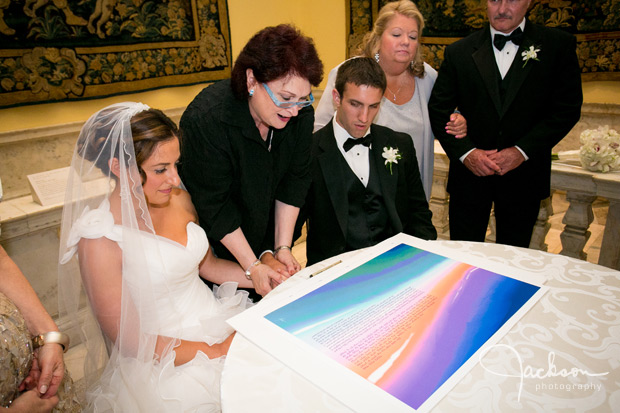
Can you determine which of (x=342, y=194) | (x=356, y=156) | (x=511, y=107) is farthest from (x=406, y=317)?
(x=511, y=107)

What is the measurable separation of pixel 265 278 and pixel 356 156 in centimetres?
101

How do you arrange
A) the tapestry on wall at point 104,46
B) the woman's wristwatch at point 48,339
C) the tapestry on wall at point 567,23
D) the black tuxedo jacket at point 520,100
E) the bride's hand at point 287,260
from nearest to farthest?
1. the woman's wristwatch at point 48,339
2. the bride's hand at point 287,260
3. the black tuxedo jacket at point 520,100
4. the tapestry on wall at point 104,46
5. the tapestry on wall at point 567,23

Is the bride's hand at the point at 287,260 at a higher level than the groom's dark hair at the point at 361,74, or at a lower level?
lower

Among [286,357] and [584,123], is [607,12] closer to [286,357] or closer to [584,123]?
[584,123]

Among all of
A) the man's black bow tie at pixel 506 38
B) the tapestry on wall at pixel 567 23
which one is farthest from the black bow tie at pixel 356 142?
the tapestry on wall at pixel 567 23

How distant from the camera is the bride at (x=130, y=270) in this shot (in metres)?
1.33

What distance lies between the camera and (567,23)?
3.69m

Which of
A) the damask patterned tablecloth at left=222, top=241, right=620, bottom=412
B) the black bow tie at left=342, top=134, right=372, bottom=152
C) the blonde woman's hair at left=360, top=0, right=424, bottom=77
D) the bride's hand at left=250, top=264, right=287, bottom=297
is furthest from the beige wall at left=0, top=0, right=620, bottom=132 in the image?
the damask patterned tablecloth at left=222, top=241, right=620, bottom=412

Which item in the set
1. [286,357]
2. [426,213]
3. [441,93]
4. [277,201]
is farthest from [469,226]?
[286,357]

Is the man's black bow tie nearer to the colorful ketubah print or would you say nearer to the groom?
the groom

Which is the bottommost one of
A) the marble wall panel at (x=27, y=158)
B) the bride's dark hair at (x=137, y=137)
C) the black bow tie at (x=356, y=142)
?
the marble wall panel at (x=27, y=158)

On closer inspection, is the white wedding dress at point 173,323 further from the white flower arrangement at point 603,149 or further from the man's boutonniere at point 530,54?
the white flower arrangement at point 603,149

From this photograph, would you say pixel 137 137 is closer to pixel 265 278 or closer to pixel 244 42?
pixel 265 278

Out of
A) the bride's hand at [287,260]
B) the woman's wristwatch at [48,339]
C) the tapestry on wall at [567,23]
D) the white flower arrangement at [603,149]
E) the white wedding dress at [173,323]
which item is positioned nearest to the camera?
the woman's wristwatch at [48,339]
